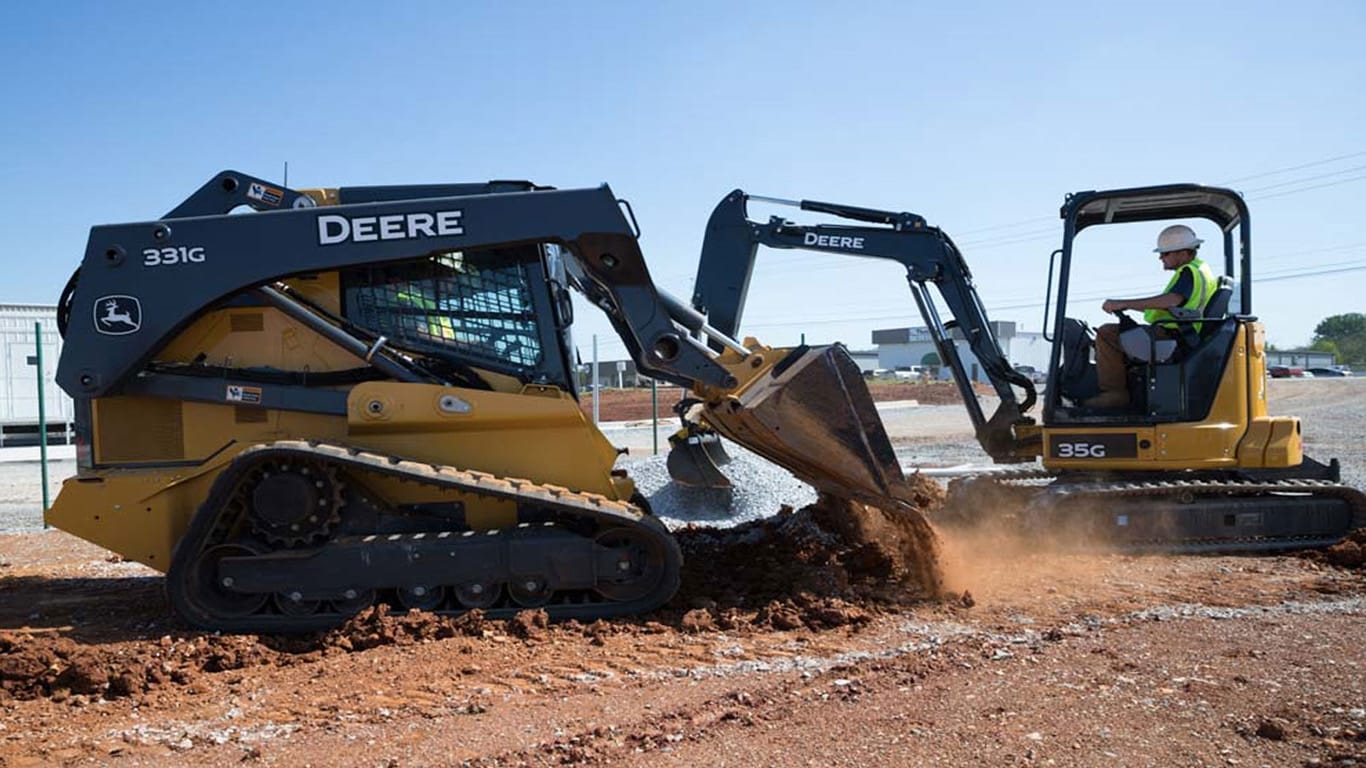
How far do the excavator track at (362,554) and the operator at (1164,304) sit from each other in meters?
4.40

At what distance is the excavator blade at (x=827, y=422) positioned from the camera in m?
6.18

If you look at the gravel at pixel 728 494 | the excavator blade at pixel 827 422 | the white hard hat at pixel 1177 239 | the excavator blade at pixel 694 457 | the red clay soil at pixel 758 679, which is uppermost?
the white hard hat at pixel 1177 239

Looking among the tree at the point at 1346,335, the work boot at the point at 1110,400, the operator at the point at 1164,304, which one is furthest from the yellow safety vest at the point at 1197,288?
the tree at the point at 1346,335

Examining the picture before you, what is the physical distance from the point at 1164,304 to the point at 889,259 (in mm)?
2208

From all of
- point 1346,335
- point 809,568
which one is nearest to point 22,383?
point 809,568

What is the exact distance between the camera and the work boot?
8.18 meters

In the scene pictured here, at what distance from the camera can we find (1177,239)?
794 centimetres

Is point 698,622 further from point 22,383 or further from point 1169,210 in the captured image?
point 22,383

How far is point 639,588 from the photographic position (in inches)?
234

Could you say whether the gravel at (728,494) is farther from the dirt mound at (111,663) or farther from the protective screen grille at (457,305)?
the dirt mound at (111,663)

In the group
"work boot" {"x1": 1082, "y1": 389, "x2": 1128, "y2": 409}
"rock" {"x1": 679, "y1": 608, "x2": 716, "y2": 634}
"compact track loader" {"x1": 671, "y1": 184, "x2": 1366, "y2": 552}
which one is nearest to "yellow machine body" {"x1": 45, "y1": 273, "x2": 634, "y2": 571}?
"rock" {"x1": 679, "y1": 608, "x2": 716, "y2": 634}

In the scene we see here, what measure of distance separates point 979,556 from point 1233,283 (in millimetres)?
3151

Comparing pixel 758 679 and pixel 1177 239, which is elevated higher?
pixel 1177 239

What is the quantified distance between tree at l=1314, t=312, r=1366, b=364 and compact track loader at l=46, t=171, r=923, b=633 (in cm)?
9878
